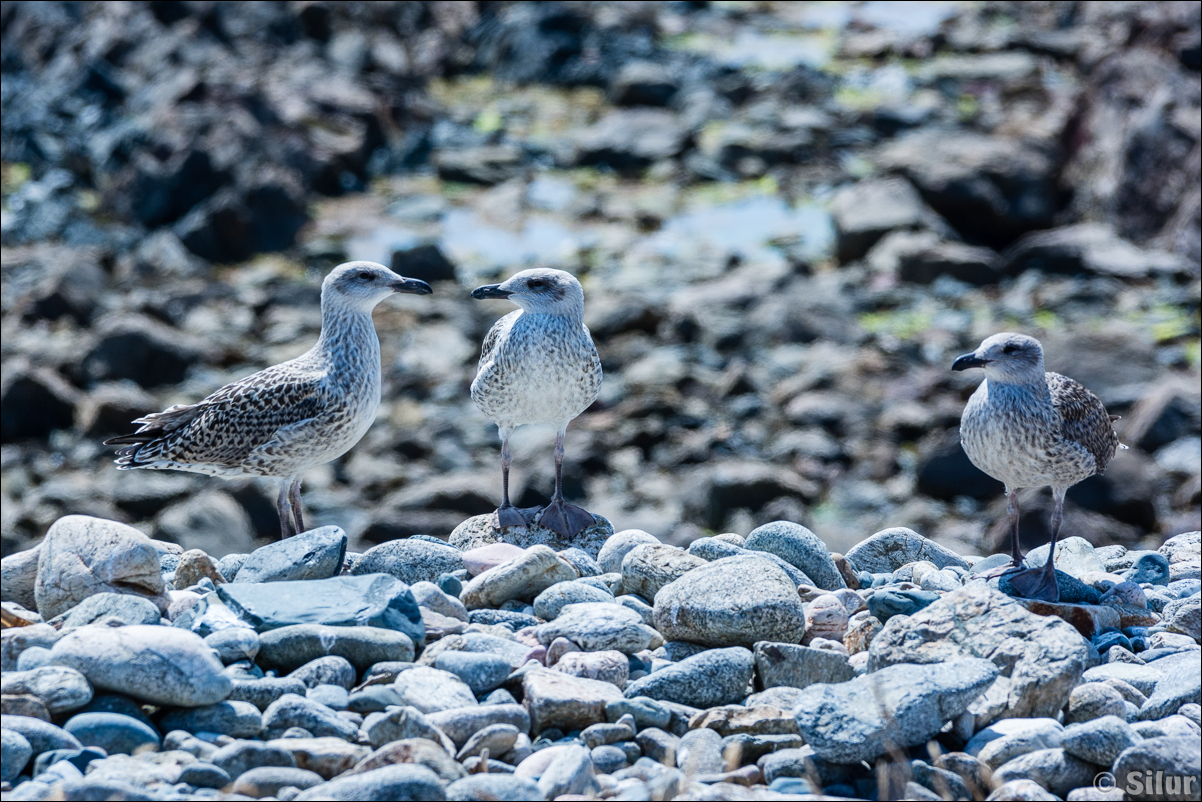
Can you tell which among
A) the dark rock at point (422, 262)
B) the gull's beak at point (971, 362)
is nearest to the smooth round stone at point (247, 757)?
the gull's beak at point (971, 362)

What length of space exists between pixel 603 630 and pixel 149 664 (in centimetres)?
202

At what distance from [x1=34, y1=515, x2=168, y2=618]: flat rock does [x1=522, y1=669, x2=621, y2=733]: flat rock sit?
188 cm

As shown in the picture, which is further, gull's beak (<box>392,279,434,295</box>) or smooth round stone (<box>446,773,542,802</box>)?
gull's beak (<box>392,279,434,295</box>)

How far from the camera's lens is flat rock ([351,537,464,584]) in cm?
720

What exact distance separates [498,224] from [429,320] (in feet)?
11.2

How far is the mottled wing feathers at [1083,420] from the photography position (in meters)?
7.28

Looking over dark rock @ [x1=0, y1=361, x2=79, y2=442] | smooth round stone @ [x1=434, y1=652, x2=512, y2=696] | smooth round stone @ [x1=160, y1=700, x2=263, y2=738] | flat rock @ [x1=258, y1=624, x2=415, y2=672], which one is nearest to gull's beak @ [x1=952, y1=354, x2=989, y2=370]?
smooth round stone @ [x1=434, y1=652, x2=512, y2=696]

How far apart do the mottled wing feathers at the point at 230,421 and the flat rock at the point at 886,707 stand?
11.6ft

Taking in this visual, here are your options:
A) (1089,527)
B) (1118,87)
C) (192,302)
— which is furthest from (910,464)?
(192,302)

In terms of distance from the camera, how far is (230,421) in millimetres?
7703

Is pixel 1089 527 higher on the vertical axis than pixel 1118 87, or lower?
lower

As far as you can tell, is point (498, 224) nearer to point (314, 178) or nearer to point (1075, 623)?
point (314, 178)

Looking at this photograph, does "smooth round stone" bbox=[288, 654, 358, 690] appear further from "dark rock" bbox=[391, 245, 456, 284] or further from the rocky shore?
"dark rock" bbox=[391, 245, 456, 284]

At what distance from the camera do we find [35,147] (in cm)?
2878
